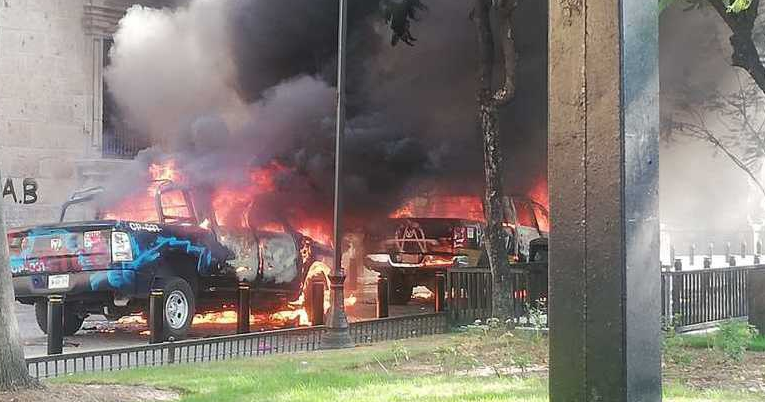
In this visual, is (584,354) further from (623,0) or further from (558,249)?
(623,0)

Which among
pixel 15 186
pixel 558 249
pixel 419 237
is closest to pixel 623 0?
pixel 558 249

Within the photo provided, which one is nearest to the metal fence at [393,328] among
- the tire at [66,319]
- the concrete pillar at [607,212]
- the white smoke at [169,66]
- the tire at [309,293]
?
the tire at [309,293]

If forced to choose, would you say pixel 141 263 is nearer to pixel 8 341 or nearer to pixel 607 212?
pixel 8 341

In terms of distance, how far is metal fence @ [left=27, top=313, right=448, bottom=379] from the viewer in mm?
7336

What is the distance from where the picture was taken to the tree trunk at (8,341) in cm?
519

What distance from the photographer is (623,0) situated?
2424 millimetres

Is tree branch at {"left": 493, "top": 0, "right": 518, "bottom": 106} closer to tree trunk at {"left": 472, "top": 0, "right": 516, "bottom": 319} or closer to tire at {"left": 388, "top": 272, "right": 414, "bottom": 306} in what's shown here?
tree trunk at {"left": 472, "top": 0, "right": 516, "bottom": 319}

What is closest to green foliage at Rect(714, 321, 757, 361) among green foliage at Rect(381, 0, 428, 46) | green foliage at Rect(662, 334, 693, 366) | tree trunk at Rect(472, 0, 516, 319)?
green foliage at Rect(662, 334, 693, 366)

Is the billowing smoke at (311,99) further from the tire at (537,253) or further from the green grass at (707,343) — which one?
the green grass at (707,343)

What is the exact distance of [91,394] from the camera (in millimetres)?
5574

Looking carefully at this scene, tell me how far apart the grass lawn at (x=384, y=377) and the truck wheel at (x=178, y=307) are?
2.07 m

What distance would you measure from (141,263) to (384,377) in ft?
13.7

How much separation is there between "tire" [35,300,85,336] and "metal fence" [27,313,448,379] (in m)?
2.06

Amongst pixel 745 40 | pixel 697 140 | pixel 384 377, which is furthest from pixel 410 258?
pixel 697 140
